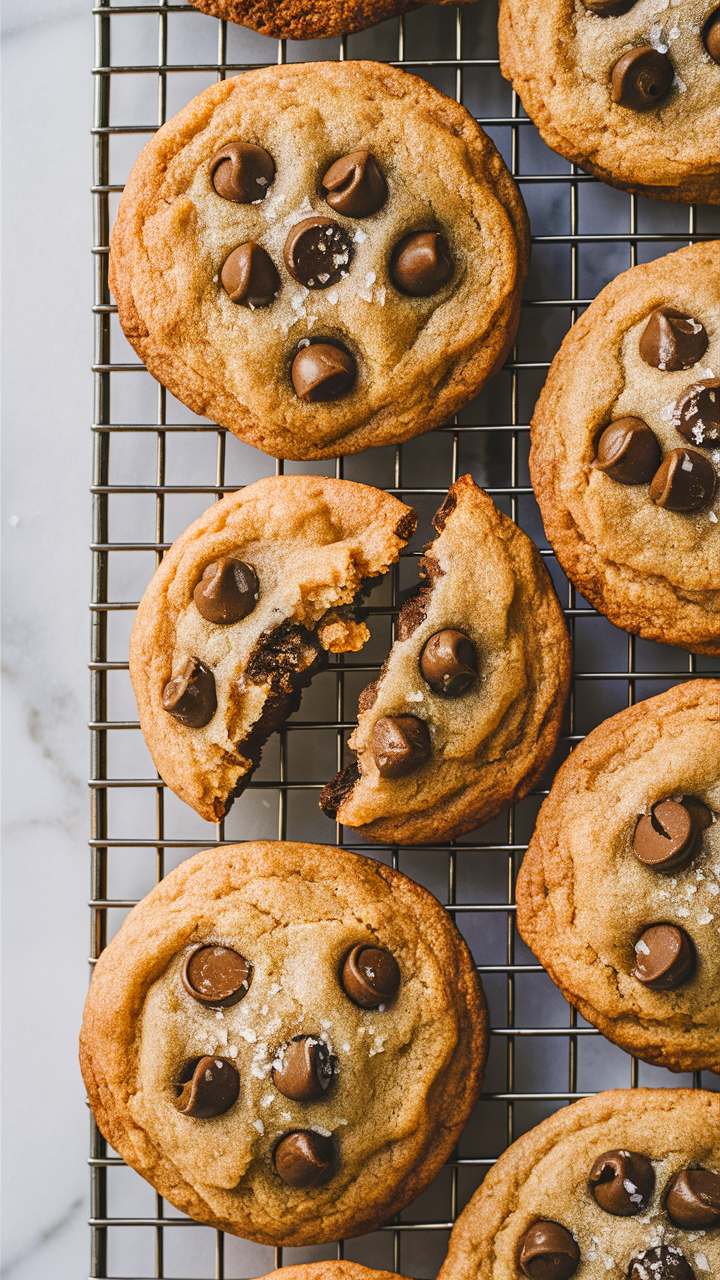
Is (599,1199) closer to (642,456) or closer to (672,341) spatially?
(642,456)

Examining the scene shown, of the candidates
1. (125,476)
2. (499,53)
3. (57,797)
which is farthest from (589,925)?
(499,53)

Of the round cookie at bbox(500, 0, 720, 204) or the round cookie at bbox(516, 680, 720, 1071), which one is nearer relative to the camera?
the round cookie at bbox(516, 680, 720, 1071)

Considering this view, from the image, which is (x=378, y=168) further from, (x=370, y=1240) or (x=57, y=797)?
(x=370, y=1240)

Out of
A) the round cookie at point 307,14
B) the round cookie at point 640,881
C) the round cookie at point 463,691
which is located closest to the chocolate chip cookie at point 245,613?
the round cookie at point 463,691

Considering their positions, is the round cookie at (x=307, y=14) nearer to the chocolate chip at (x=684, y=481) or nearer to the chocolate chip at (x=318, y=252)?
the chocolate chip at (x=318, y=252)

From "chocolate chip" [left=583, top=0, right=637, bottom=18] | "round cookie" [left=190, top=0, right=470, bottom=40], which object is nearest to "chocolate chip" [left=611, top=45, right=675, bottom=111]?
"chocolate chip" [left=583, top=0, right=637, bottom=18]

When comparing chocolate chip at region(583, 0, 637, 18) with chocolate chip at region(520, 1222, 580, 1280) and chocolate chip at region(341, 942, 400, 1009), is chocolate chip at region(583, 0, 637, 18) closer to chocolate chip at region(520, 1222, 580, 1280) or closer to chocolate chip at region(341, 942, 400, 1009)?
chocolate chip at region(341, 942, 400, 1009)

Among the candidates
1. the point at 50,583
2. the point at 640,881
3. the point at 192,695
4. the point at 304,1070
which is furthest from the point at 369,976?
the point at 50,583
